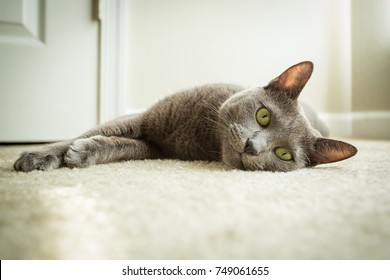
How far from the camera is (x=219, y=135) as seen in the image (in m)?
0.97

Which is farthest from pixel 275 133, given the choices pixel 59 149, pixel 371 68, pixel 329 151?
pixel 371 68

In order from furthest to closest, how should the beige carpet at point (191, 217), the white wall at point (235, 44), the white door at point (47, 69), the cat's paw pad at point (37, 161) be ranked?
1. the white wall at point (235, 44)
2. the white door at point (47, 69)
3. the cat's paw pad at point (37, 161)
4. the beige carpet at point (191, 217)

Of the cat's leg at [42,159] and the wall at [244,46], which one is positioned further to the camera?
the wall at [244,46]

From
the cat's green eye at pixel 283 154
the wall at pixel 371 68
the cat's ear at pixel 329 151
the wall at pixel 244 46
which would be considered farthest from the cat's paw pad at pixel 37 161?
the wall at pixel 371 68

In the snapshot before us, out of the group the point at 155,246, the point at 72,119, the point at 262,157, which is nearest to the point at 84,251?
the point at 155,246

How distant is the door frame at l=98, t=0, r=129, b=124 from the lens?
1.68 m

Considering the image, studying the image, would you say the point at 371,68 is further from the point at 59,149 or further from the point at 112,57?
the point at 59,149

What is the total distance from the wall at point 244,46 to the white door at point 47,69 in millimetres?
244

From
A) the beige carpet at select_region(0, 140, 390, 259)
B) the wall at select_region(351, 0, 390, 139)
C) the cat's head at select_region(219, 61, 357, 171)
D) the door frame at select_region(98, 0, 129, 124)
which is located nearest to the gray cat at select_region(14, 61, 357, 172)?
the cat's head at select_region(219, 61, 357, 171)

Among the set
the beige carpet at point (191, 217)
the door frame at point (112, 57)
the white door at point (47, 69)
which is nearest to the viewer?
the beige carpet at point (191, 217)

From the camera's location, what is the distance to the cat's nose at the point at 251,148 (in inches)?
31.9

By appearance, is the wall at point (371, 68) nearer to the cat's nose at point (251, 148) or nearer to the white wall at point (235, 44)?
the white wall at point (235, 44)

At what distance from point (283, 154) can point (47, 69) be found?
1267 mm

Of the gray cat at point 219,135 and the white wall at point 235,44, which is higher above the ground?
the white wall at point 235,44
